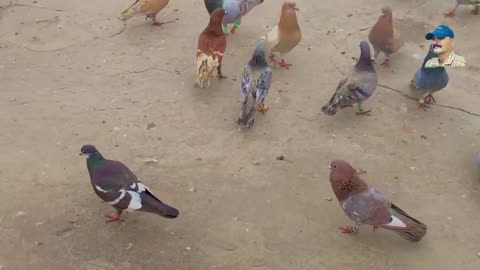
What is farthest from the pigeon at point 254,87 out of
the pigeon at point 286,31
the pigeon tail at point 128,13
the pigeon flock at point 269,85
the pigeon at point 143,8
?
the pigeon tail at point 128,13

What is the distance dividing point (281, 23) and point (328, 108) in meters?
1.17

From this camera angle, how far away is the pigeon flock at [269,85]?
3.49 meters

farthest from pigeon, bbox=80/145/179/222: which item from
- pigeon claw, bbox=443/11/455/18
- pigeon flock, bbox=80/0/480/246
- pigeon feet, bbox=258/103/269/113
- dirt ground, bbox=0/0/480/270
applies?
pigeon claw, bbox=443/11/455/18

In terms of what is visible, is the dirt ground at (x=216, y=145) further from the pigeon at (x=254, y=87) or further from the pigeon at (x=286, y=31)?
the pigeon at (x=286, y=31)

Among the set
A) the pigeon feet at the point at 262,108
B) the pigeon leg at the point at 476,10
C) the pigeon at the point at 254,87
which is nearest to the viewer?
the pigeon at the point at 254,87

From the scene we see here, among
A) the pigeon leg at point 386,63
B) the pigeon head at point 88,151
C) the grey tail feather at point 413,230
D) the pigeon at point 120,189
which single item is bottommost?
the grey tail feather at point 413,230

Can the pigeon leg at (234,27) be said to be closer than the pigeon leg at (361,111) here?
No

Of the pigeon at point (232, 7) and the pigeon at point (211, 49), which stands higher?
the pigeon at point (232, 7)

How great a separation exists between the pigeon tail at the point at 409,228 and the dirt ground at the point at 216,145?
0.31ft

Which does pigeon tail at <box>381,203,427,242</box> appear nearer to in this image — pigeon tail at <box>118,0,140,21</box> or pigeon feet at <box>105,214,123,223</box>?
pigeon feet at <box>105,214,123,223</box>

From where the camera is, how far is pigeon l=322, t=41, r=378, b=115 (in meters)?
4.58

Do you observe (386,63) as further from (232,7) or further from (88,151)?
(88,151)

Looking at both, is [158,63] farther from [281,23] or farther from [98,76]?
[281,23]

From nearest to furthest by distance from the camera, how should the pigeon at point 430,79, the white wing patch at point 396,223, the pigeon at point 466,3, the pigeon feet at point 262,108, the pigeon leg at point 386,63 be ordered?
the white wing patch at point 396,223
the pigeon at point 430,79
the pigeon feet at point 262,108
the pigeon leg at point 386,63
the pigeon at point 466,3
